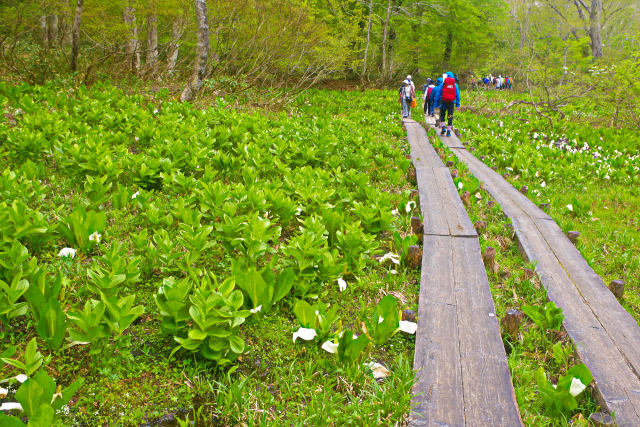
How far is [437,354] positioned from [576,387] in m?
0.65

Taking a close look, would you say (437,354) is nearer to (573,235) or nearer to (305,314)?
(305,314)

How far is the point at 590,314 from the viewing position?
289 cm

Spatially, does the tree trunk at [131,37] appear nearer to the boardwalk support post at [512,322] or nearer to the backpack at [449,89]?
the backpack at [449,89]

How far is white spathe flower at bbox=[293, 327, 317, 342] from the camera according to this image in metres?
2.27

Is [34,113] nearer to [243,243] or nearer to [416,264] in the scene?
[243,243]

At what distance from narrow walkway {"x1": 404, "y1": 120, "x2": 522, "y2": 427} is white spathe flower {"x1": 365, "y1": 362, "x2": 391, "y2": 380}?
158mm

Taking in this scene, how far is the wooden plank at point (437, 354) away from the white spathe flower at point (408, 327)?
28 millimetres

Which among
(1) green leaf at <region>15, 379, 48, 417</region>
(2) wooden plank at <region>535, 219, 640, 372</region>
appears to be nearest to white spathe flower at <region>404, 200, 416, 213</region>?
(2) wooden plank at <region>535, 219, 640, 372</region>

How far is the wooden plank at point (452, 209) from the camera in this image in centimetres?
398

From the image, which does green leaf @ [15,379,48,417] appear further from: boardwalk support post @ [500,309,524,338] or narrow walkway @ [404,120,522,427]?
boardwalk support post @ [500,309,524,338]

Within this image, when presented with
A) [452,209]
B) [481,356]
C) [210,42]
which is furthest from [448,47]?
[481,356]

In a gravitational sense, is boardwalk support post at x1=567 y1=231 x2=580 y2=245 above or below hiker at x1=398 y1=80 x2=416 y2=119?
below

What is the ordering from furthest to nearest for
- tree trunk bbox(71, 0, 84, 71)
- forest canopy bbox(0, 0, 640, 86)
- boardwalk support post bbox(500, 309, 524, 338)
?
forest canopy bbox(0, 0, 640, 86) < tree trunk bbox(71, 0, 84, 71) < boardwalk support post bbox(500, 309, 524, 338)

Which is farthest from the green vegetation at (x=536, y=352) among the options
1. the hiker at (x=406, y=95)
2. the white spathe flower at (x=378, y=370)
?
the hiker at (x=406, y=95)
